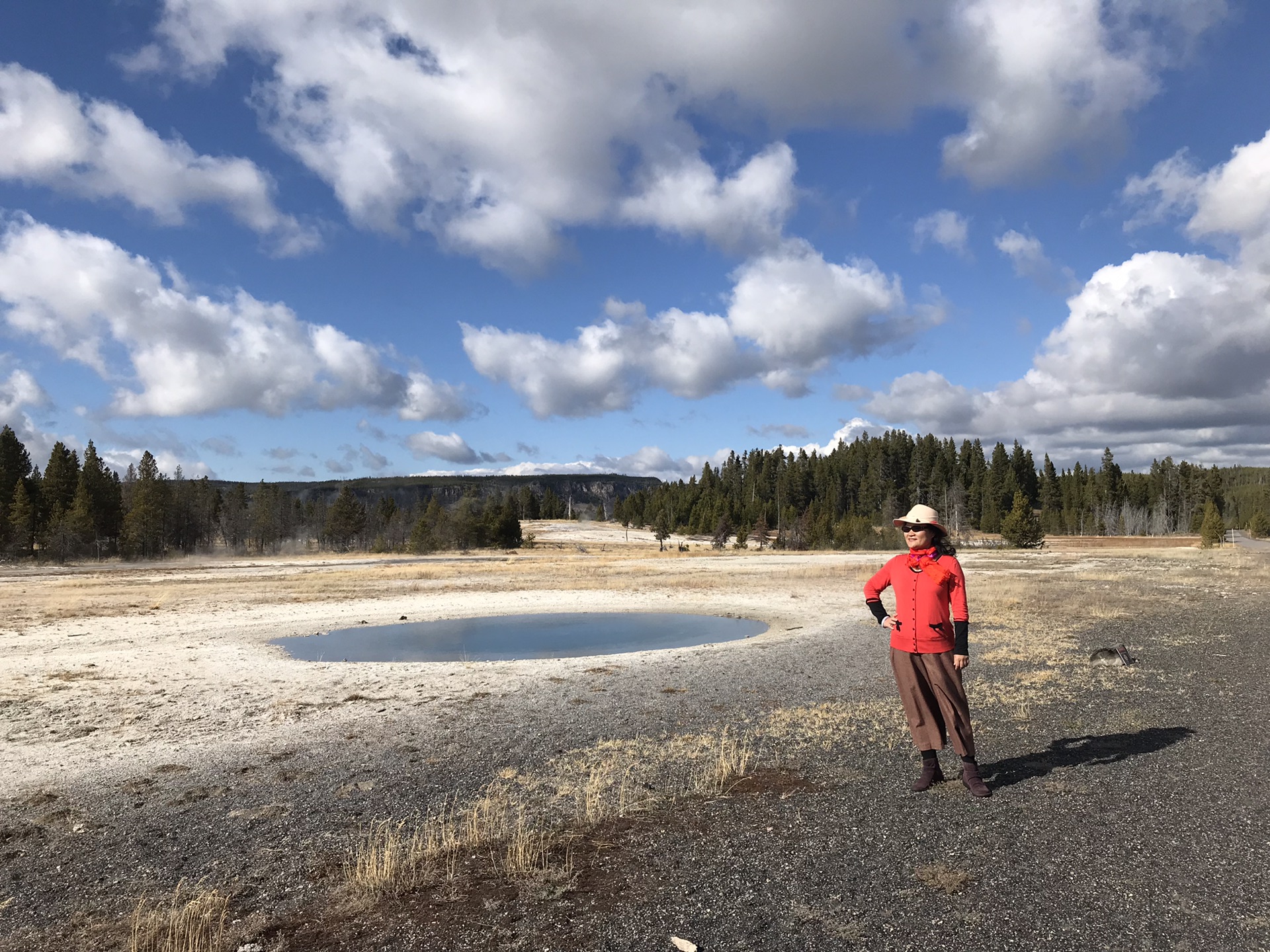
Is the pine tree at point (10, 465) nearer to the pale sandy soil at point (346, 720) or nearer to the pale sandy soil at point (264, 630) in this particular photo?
the pale sandy soil at point (264, 630)

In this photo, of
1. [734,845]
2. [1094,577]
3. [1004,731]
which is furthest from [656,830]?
[1094,577]

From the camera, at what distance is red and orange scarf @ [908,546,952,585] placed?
7.38 m

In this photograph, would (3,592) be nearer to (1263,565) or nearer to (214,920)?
(214,920)

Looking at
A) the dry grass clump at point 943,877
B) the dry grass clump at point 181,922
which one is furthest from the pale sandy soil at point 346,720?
the dry grass clump at point 943,877

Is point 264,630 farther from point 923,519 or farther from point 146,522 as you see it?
point 146,522

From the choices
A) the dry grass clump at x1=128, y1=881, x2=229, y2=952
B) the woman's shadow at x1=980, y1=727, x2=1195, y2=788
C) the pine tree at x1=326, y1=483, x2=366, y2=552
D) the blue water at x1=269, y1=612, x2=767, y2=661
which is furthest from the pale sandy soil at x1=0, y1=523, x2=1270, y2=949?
the pine tree at x1=326, y1=483, x2=366, y2=552

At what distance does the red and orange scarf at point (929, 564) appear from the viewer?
7.38m

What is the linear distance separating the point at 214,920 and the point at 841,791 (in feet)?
18.8

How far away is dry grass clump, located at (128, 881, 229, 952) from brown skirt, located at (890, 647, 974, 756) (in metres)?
6.14

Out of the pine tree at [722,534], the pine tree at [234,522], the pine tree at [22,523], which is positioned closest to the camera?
the pine tree at [22,523]

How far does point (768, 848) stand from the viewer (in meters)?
6.48

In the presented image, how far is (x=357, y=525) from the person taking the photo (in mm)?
115562

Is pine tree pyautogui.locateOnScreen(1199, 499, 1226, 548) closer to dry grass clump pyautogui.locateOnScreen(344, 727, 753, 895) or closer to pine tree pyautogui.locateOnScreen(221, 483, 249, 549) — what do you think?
dry grass clump pyautogui.locateOnScreen(344, 727, 753, 895)

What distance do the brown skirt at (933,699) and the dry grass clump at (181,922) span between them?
6.14m
